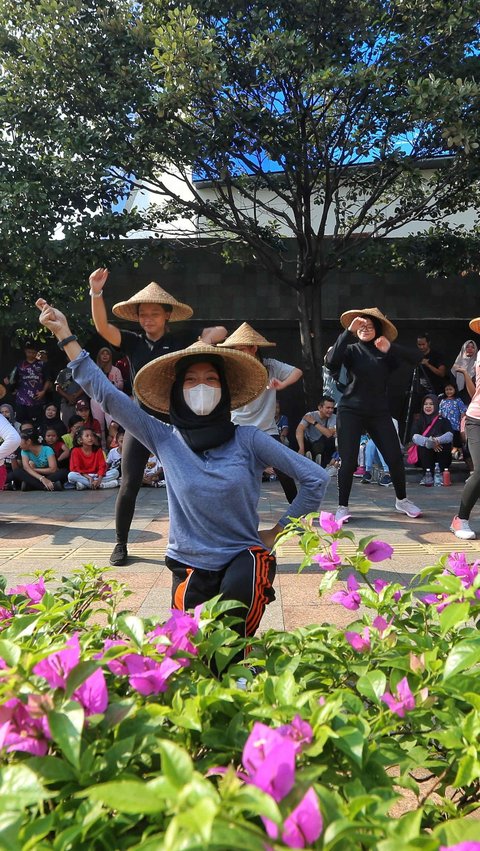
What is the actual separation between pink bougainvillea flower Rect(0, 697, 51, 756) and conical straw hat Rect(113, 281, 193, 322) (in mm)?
3961

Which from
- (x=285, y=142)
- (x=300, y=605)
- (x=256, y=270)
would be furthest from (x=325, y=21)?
(x=300, y=605)

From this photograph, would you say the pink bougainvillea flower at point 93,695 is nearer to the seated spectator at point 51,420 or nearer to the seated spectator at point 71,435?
the seated spectator at point 71,435

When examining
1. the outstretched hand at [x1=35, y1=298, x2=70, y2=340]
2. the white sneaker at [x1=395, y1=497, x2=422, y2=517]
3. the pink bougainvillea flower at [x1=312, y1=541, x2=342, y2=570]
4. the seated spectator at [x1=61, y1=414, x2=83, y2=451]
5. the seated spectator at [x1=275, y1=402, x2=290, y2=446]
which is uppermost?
the outstretched hand at [x1=35, y1=298, x2=70, y2=340]

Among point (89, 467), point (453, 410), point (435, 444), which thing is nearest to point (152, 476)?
point (89, 467)

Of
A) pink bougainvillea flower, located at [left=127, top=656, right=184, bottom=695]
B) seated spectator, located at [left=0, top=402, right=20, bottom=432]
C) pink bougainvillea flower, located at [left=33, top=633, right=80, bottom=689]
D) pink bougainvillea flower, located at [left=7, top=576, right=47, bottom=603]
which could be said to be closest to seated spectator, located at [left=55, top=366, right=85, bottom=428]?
seated spectator, located at [left=0, top=402, right=20, bottom=432]

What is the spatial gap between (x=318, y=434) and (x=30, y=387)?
5.08 m

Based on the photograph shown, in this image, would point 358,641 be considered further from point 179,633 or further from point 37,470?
point 37,470

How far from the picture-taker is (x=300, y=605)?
13.3ft

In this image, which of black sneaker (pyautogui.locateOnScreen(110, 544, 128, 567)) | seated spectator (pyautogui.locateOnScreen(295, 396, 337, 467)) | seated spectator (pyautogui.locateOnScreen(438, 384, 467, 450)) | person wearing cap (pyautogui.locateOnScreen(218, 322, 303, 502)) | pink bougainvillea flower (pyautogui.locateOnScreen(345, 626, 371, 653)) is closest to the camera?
pink bougainvillea flower (pyautogui.locateOnScreen(345, 626, 371, 653))

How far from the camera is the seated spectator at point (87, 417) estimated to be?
1106 centimetres

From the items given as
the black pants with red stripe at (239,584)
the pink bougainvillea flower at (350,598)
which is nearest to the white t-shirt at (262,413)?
the black pants with red stripe at (239,584)

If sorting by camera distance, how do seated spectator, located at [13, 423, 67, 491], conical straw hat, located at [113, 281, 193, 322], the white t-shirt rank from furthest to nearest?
1. seated spectator, located at [13, 423, 67, 491]
2. the white t-shirt
3. conical straw hat, located at [113, 281, 193, 322]

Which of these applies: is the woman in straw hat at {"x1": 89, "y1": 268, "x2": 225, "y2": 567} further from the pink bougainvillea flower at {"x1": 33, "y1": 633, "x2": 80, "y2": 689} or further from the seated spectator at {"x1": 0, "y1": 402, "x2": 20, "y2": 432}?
the seated spectator at {"x1": 0, "y1": 402, "x2": 20, "y2": 432}

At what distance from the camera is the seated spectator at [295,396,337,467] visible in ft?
36.1
